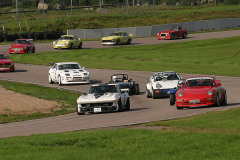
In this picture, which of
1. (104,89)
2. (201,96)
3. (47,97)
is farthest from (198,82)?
(47,97)

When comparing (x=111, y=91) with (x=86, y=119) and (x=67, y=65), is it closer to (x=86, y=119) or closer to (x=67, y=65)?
(x=86, y=119)

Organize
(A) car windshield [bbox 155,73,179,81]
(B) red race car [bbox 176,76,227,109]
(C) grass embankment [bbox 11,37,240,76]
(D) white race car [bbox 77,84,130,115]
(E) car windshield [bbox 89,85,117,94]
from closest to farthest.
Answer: (B) red race car [bbox 176,76,227,109], (D) white race car [bbox 77,84,130,115], (E) car windshield [bbox 89,85,117,94], (A) car windshield [bbox 155,73,179,81], (C) grass embankment [bbox 11,37,240,76]

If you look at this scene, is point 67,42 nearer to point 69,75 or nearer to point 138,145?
point 69,75

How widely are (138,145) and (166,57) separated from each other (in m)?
38.5

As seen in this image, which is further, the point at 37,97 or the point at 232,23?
the point at 232,23

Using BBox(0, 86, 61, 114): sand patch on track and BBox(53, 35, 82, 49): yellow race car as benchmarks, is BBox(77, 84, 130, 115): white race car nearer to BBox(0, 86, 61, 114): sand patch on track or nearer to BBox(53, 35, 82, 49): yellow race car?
BBox(0, 86, 61, 114): sand patch on track

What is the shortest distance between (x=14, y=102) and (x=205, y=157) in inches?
603

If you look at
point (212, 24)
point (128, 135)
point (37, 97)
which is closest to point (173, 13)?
point (212, 24)

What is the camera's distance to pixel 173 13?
8481 centimetres

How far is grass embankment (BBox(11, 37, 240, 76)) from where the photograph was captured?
1633 inches

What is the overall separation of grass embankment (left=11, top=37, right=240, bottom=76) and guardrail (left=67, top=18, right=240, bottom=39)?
39.3 ft

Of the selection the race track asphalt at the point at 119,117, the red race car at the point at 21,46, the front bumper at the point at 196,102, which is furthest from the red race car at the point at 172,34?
the front bumper at the point at 196,102

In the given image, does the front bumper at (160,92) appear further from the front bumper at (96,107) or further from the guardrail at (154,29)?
the guardrail at (154,29)

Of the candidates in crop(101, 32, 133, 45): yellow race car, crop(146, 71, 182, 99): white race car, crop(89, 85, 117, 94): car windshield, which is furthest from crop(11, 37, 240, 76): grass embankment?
crop(89, 85, 117, 94): car windshield
